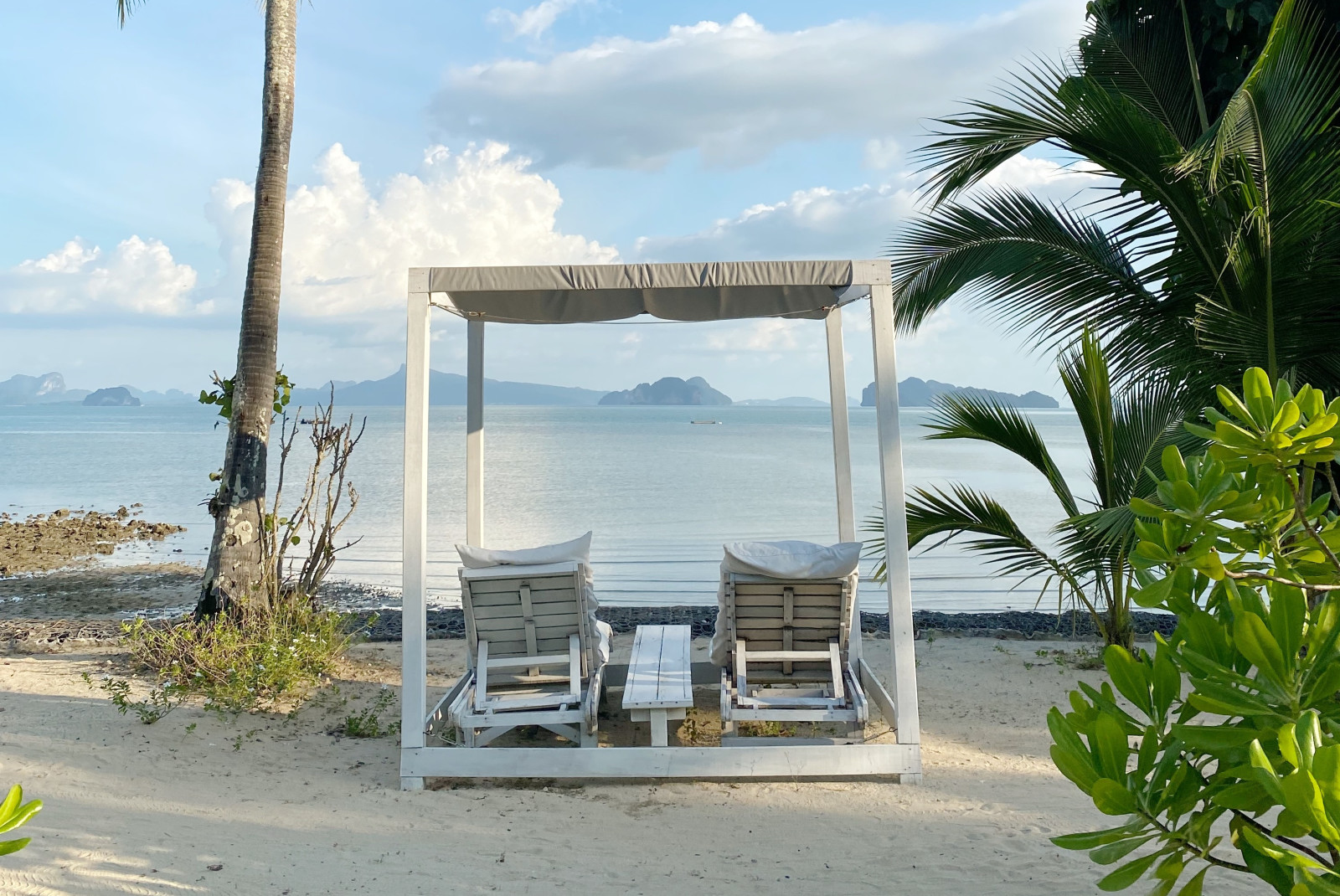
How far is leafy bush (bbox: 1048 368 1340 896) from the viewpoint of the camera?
4.65ft

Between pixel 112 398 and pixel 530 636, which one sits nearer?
pixel 530 636

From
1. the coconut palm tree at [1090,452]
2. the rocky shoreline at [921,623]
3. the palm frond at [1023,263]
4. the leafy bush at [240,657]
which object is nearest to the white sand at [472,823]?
the leafy bush at [240,657]

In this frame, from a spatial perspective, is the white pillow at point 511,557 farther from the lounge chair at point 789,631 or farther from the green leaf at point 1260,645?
the green leaf at point 1260,645

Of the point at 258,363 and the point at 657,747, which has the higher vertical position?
the point at 258,363

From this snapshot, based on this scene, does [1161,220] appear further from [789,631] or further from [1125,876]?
[1125,876]

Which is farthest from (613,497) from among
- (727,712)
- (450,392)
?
(450,392)

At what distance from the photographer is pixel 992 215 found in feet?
20.7

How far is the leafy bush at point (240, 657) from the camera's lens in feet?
17.3

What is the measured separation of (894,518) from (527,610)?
1747mm

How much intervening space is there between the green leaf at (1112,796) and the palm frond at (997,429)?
4.82 meters

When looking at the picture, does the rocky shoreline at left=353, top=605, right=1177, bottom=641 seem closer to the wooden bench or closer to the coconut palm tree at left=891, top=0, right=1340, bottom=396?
the wooden bench

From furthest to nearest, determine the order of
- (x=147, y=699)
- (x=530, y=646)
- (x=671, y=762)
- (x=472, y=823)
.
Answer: (x=147, y=699) → (x=530, y=646) → (x=671, y=762) → (x=472, y=823)

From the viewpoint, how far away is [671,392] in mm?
152250

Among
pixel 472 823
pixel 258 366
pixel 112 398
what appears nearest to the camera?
pixel 472 823
